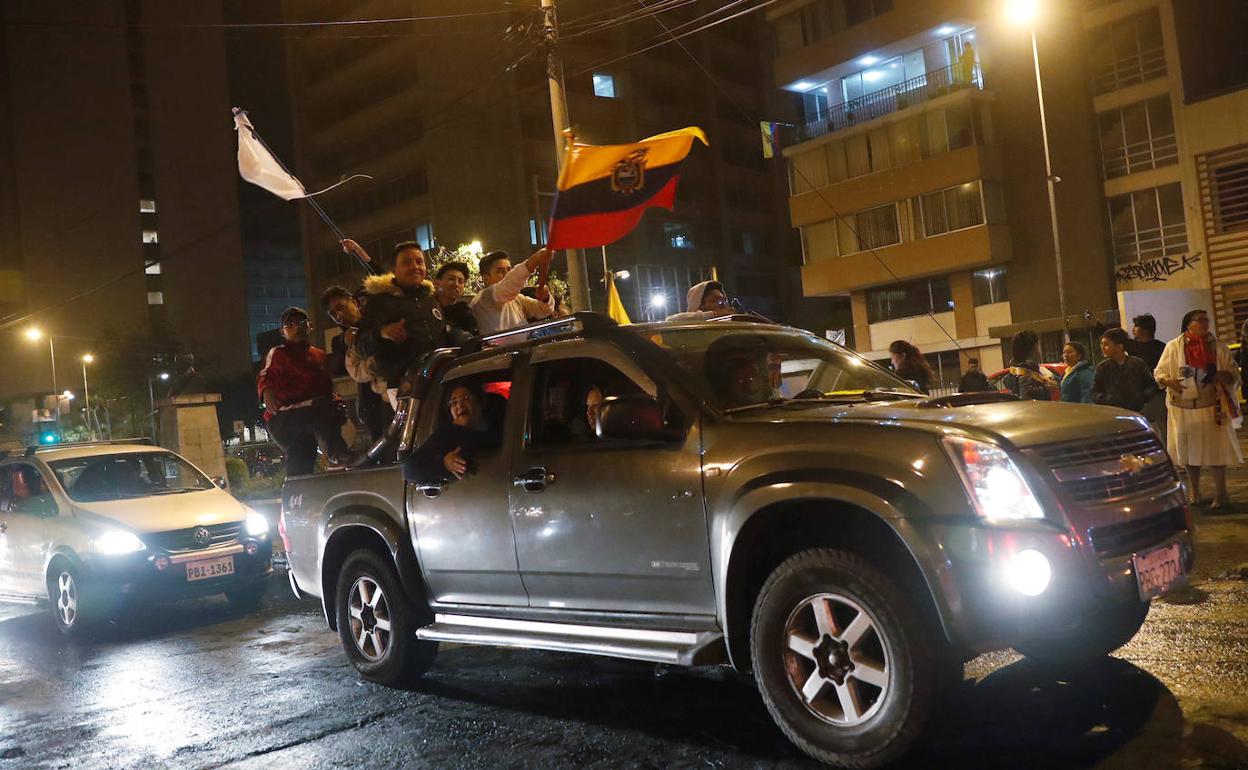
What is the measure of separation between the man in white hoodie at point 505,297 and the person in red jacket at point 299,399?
5.02 ft

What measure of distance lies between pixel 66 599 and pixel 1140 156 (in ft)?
107

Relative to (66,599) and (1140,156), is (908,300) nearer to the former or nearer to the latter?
(1140,156)

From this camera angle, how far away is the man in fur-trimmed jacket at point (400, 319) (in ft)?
24.6

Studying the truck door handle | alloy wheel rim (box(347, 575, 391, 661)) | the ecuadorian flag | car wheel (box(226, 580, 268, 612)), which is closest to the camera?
the truck door handle

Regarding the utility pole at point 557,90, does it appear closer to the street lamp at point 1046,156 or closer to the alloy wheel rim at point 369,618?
the alloy wheel rim at point 369,618

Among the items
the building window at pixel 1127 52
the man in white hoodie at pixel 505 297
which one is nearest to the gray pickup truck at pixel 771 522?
the man in white hoodie at pixel 505 297

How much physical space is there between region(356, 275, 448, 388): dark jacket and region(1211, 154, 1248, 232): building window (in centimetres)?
2892

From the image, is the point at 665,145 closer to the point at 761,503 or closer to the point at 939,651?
the point at 761,503

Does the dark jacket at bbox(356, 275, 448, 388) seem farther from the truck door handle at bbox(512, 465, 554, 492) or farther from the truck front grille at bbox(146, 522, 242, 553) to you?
the truck front grille at bbox(146, 522, 242, 553)

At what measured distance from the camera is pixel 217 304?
8512 cm

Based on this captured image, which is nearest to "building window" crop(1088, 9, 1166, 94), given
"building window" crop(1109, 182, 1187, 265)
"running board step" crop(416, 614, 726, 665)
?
"building window" crop(1109, 182, 1187, 265)

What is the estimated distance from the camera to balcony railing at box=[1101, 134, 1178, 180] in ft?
105

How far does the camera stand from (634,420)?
4.52 metres

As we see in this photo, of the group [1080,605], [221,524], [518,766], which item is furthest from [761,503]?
[221,524]
